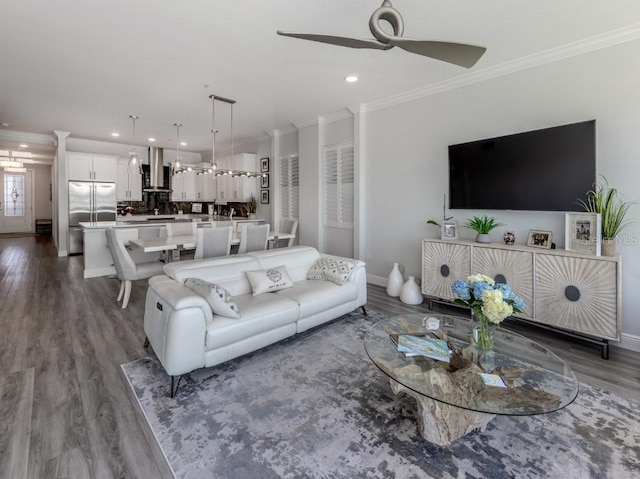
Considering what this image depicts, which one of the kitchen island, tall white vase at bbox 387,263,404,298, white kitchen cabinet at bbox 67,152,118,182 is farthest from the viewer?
white kitchen cabinet at bbox 67,152,118,182

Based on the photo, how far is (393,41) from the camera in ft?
6.33

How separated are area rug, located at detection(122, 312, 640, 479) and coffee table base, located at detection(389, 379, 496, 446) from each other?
0.18 feet

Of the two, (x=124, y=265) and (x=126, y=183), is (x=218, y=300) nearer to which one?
(x=124, y=265)

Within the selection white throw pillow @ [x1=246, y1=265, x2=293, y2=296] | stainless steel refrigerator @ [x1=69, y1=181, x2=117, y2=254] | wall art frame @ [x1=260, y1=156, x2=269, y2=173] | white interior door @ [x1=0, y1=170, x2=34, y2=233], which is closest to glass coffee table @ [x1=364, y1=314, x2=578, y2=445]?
white throw pillow @ [x1=246, y1=265, x2=293, y2=296]

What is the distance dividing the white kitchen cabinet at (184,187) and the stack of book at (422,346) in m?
8.60

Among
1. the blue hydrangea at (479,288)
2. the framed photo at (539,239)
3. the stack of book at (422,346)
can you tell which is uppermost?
the framed photo at (539,239)

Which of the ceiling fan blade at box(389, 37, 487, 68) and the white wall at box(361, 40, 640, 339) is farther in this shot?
the white wall at box(361, 40, 640, 339)

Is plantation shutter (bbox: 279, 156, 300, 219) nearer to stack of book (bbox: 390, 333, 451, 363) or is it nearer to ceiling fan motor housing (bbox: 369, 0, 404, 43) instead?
ceiling fan motor housing (bbox: 369, 0, 404, 43)

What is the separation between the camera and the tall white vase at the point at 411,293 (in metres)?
4.23

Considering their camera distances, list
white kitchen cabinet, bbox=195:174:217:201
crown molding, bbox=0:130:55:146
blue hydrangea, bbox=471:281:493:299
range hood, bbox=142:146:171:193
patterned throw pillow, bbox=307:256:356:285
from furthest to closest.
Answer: white kitchen cabinet, bbox=195:174:217:201 → range hood, bbox=142:146:171:193 → crown molding, bbox=0:130:55:146 → patterned throw pillow, bbox=307:256:356:285 → blue hydrangea, bbox=471:281:493:299

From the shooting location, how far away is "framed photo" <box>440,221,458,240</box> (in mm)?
4039

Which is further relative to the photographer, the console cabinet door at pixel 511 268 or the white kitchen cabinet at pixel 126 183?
the white kitchen cabinet at pixel 126 183

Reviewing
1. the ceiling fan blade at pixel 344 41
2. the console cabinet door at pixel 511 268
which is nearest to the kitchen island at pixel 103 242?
the ceiling fan blade at pixel 344 41

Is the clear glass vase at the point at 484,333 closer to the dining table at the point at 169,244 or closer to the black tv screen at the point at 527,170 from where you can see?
the black tv screen at the point at 527,170
